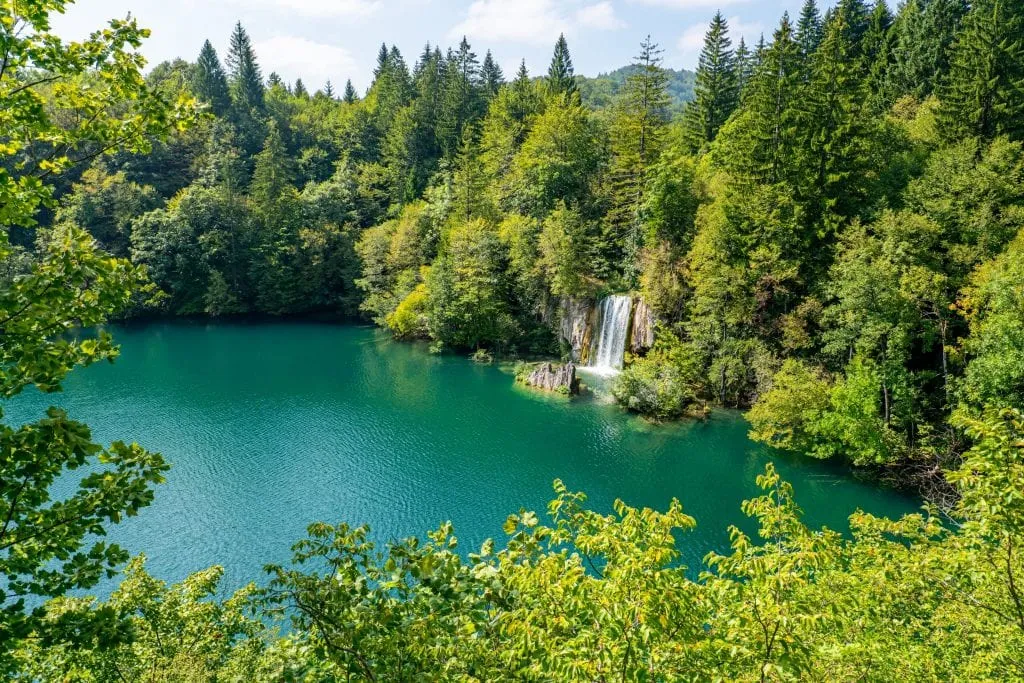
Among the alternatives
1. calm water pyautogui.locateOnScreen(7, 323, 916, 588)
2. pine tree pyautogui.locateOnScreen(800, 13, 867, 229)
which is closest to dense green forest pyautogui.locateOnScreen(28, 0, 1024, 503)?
pine tree pyautogui.locateOnScreen(800, 13, 867, 229)

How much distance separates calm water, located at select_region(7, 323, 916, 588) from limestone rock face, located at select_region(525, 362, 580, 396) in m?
0.96

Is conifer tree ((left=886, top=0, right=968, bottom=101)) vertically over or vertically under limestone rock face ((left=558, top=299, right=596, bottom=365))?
over

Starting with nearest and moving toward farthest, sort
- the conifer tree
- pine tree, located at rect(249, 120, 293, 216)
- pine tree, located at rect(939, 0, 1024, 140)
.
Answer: pine tree, located at rect(939, 0, 1024, 140) < the conifer tree < pine tree, located at rect(249, 120, 293, 216)

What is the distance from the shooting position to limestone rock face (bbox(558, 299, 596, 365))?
39438 mm

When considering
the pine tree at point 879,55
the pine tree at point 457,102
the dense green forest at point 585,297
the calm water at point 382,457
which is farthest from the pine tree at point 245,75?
the pine tree at point 879,55

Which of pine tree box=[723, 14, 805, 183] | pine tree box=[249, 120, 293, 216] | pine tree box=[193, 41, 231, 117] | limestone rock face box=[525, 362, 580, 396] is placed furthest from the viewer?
pine tree box=[193, 41, 231, 117]

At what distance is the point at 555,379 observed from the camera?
112 feet

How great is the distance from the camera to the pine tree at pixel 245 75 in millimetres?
79688

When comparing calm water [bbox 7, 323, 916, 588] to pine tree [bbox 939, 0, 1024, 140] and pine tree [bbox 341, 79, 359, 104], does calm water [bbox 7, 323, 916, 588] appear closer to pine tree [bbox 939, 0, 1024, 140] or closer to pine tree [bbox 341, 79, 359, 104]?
pine tree [bbox 939, 0, 1024, 140]

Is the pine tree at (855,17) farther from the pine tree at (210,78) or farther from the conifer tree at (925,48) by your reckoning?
the pine tree at (210,78)

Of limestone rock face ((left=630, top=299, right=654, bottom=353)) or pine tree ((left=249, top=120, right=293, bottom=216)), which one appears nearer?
limestone rock face ((left=630, top=299, right=654, bottom=353))

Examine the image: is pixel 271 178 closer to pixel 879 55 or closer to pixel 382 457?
pixel 382 457

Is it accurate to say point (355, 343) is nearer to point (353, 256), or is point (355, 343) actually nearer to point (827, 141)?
point (353, 256)

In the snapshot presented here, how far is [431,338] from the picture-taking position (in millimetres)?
48125
